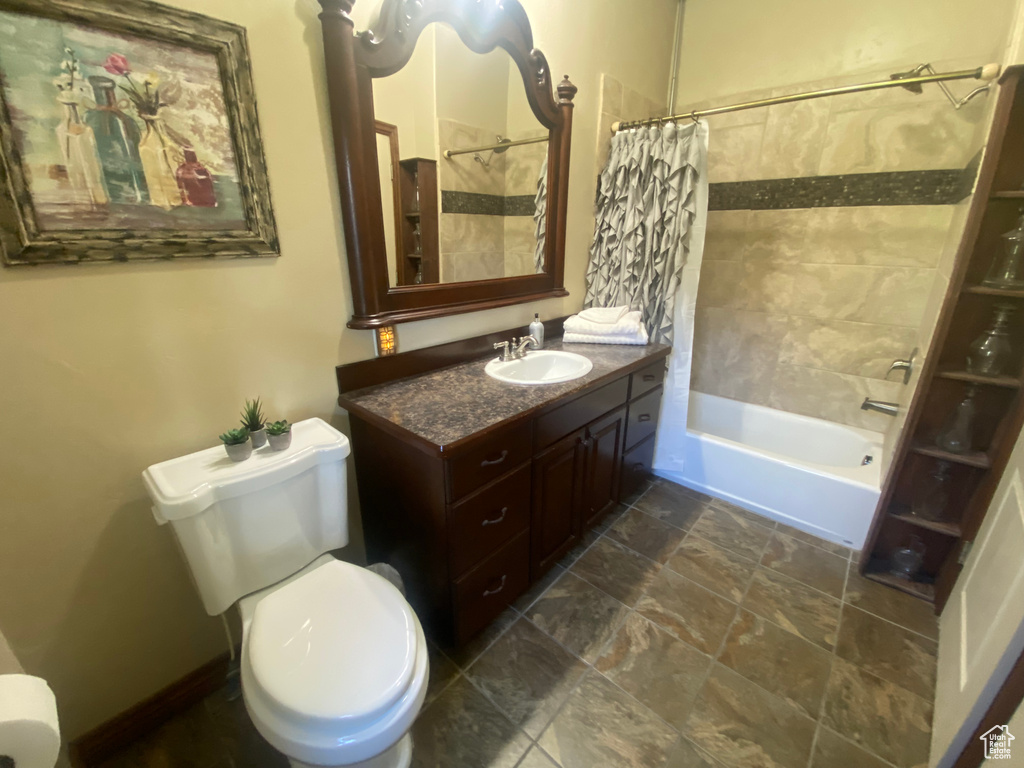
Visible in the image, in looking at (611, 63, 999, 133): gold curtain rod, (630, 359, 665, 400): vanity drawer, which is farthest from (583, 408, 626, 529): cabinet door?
(611, 63, 999, 133): gold curtain rod

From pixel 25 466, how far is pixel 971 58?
3.39 m

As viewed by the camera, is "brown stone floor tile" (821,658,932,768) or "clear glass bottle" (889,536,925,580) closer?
"brown stone floor tile" (821,658,932,768)

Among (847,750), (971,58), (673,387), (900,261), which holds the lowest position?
(847,750)

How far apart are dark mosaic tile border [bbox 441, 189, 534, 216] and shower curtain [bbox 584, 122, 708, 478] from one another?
49 cm

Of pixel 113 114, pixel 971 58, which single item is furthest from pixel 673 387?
pixel 113 114

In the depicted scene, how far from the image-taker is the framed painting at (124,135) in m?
0.79

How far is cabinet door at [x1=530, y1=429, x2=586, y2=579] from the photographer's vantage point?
1.44m

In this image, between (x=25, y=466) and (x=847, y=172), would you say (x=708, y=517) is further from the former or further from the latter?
(x=25, y=466)

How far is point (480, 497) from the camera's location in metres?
1.21

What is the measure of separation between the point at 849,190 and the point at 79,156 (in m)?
2.77

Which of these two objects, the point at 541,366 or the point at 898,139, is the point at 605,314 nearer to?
the point at 541,366

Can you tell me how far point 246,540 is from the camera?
1.03m

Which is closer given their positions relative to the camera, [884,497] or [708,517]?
[884,497]

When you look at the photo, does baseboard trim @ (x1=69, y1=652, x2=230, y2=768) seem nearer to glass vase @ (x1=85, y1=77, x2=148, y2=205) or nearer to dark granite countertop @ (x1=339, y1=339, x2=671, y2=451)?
dark granite countertop @ (x1=339, y1=339, x2=671, y2=451)
